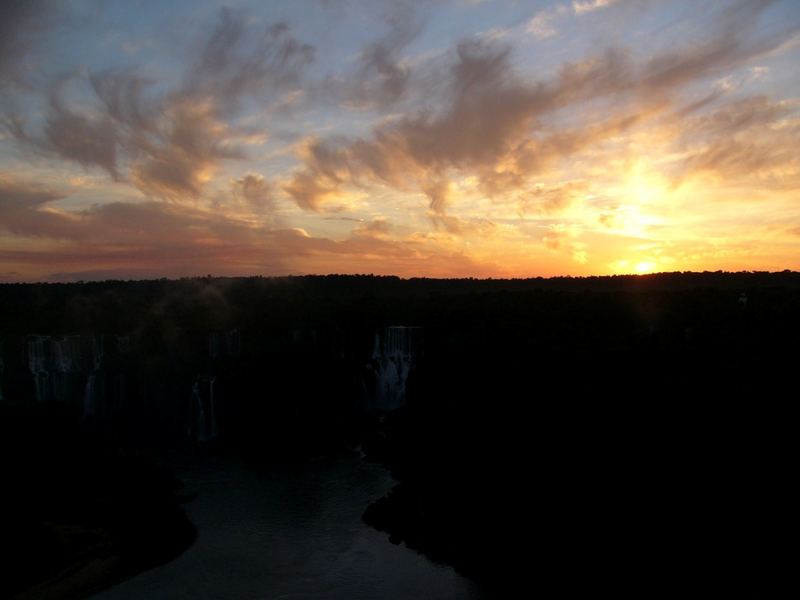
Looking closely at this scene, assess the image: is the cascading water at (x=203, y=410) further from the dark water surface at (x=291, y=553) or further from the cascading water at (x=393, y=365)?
the dark water surface at (x=291, y=553)

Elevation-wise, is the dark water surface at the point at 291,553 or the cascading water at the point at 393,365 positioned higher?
the cascading water at the point at 393,365

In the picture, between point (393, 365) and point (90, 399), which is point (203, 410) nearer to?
point (90, 399)

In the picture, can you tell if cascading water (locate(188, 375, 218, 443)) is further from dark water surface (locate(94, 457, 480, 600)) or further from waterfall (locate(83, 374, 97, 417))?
dark water surface (locate(94, 457, 480, 600))

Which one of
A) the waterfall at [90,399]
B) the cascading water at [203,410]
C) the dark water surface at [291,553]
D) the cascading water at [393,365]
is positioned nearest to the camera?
the dark water surface at [291,553]

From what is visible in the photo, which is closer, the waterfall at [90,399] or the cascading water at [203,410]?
the cascading water at [203,410]

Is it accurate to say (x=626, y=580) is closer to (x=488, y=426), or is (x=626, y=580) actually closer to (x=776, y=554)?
(x=776, y=554)

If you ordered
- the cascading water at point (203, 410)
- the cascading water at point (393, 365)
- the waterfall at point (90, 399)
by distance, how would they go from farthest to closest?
1. the cascading water at point (393, 365)
2. the waterfall at point (90, 399)
3. the cascading water at point (203, 410)

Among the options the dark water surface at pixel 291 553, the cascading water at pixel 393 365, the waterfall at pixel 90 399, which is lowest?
the dark water surface at pixel 291 553

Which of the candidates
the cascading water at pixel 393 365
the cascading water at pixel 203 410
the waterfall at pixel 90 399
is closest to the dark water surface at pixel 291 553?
the cascading water at pixel 203 410
